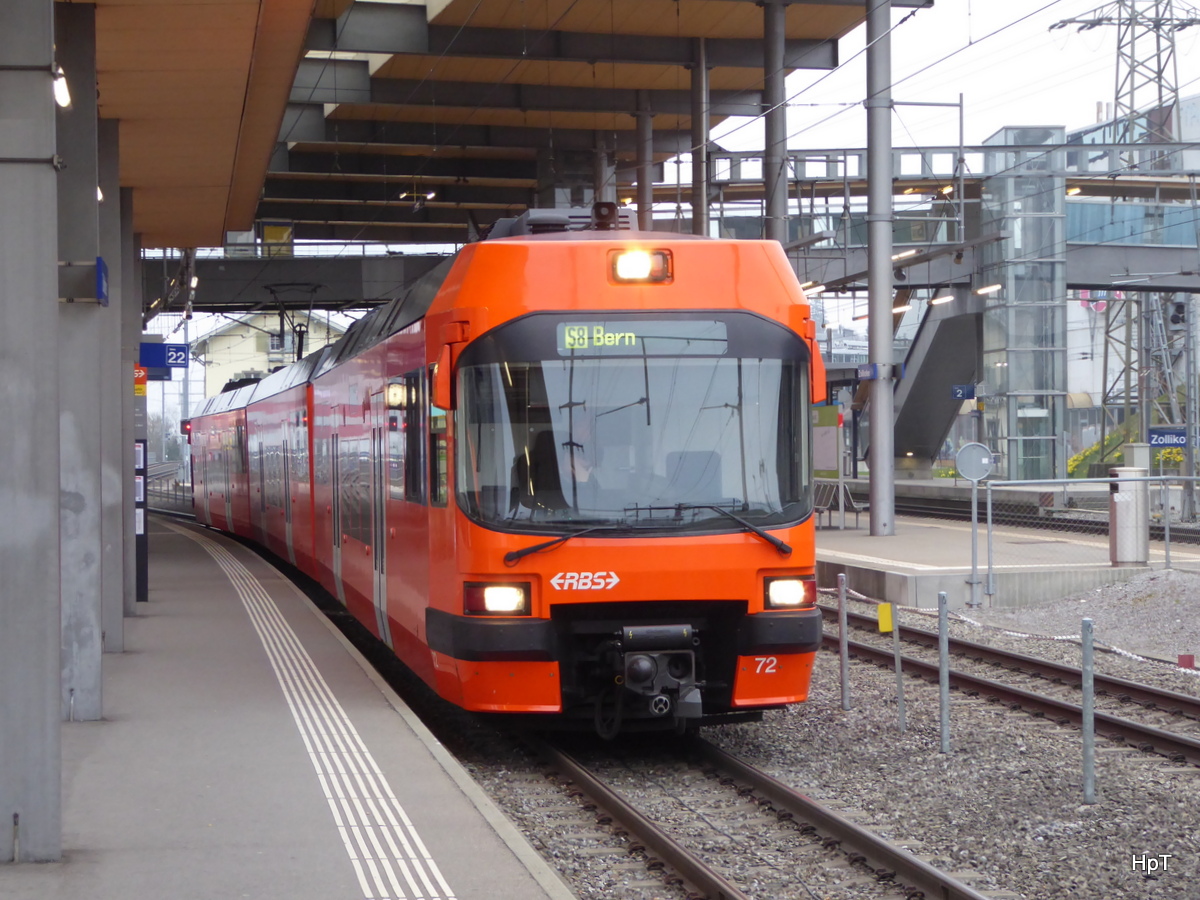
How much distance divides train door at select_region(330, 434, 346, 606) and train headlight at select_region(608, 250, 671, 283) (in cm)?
624

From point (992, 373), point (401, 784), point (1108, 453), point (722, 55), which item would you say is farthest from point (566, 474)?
point (1108, 453)

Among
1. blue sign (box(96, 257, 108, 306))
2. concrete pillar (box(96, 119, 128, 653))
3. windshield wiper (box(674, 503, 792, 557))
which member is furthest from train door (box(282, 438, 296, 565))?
windshield wiper (box(674, 503, 792, 557))

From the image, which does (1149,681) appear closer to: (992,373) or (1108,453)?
(992,373)

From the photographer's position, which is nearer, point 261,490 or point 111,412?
point 111,412

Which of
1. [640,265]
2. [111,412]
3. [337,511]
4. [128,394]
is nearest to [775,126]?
[337,511]

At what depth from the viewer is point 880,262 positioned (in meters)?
22.7

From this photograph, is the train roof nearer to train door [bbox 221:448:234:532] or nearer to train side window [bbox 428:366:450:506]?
train side window [bbox 428:366:450:506]

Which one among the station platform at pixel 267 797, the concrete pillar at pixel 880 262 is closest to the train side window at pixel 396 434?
the station platform at pixel 267 797

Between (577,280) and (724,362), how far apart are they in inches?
38.4

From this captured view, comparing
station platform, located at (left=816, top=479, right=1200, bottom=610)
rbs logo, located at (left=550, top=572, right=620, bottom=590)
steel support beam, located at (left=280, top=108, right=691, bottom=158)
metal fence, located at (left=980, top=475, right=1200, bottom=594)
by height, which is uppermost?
steel support beam, located at (left=280, top=108, right=691, bottom=158)

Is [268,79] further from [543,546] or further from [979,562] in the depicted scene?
[979,562]

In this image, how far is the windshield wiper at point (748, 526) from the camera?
26.7 feet

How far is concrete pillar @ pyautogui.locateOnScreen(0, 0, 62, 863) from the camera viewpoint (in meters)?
5.54

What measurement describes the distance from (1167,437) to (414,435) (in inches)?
790
